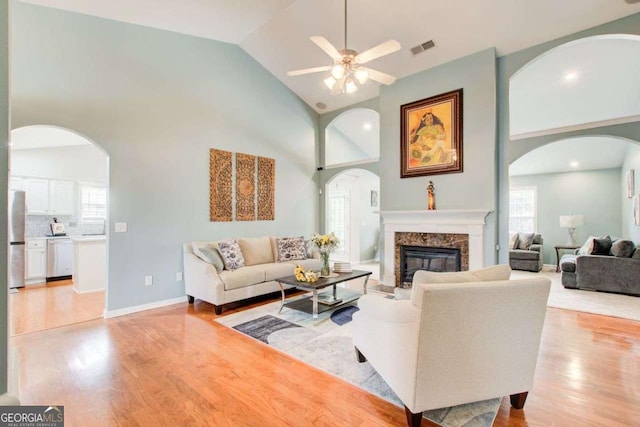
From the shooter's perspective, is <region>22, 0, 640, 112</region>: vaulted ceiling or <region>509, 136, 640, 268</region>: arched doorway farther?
<region>509, 136, 640, 268</region>: arched doorway

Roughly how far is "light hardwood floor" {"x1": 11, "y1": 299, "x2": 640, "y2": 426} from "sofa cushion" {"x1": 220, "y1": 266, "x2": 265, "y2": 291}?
2.40 feet

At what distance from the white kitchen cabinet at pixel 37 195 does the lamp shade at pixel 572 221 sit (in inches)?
446

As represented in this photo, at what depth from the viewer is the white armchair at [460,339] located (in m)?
1.72

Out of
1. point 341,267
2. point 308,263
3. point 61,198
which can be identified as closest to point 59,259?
point 61,198

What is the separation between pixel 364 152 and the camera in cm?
878

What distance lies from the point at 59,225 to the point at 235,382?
5913mm

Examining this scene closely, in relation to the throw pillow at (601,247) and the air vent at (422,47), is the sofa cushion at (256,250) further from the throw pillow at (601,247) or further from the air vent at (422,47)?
the throw pillow at (601,247)

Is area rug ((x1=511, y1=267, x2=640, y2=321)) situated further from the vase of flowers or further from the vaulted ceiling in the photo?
the vaulted ceiling

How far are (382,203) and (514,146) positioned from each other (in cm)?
223

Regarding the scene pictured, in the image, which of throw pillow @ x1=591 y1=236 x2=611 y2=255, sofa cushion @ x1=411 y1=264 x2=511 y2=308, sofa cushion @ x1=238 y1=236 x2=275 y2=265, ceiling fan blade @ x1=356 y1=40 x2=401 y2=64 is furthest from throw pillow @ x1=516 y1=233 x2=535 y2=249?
ceiling fan blade @ x1=356 y1=40 x2=401 y2=64

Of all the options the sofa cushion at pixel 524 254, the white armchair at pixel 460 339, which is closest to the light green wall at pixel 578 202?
the sofa cushion at pixel 524 254

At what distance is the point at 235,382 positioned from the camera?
2420mm

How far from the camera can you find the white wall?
5793 millimetres

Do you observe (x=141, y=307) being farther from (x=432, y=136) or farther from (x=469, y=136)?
(x=469, y=136)
